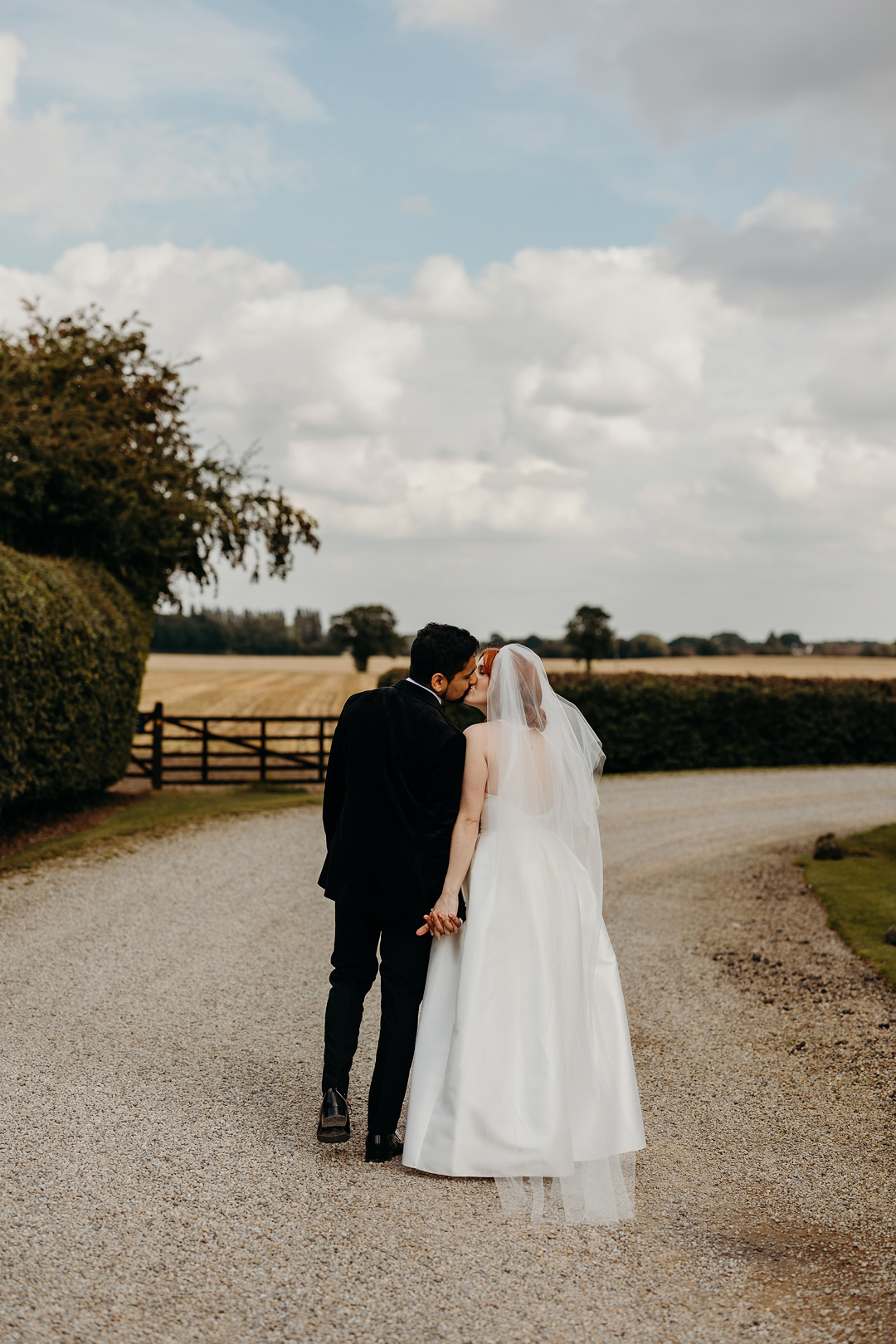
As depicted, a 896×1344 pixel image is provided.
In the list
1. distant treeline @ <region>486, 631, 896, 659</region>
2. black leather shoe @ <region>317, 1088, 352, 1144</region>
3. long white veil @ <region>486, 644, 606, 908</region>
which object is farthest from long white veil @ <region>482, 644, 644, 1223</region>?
distant treeline @ <region>486, 631, 896, 659</region>

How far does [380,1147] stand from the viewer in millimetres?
4242

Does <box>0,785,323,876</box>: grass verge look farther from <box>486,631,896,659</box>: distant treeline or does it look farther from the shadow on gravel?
<box>486,631,896,659</box>: distant treeline

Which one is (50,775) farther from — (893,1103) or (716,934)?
(893,1103)

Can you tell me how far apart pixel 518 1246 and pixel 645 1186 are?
0.80 m

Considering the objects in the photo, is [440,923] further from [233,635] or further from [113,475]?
[233,635]

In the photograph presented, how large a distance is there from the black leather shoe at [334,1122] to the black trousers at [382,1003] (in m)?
0.07

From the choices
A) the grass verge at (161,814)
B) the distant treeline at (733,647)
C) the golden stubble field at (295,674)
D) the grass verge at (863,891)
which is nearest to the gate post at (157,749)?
the grass verge at (161,814)

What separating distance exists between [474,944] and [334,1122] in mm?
1005

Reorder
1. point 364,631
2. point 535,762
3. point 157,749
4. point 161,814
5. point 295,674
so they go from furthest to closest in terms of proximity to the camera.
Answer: point 364,631 < point 295,674 < point 157,749 < point 161,814 < point 535,762

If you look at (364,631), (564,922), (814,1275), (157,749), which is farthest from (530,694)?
(364,631)

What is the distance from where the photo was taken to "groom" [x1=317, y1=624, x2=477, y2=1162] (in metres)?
4.24

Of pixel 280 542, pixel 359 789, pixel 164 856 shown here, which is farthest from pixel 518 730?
pixel 280 542

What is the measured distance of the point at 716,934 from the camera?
29.9 feet

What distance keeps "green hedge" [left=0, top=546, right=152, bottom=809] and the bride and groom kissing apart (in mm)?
9109
